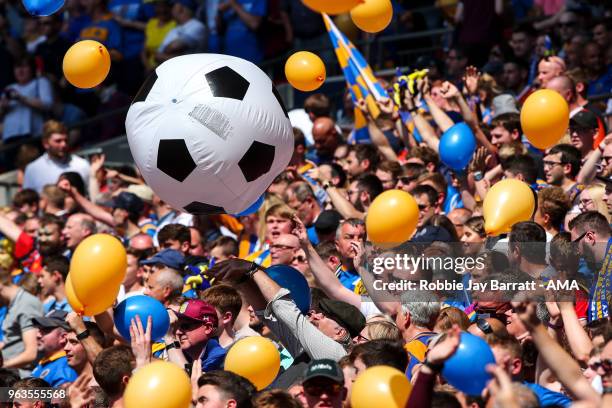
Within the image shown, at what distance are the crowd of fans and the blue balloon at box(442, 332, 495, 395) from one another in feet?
0.09

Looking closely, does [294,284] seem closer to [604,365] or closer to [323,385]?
[323,385]

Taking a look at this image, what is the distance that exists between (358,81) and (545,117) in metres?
3.68

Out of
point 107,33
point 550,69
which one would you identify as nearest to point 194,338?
point 550,69

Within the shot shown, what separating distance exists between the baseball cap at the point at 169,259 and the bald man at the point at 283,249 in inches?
36.8

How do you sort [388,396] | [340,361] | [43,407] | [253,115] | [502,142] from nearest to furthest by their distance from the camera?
[388,396] < [340,361] < [253,115] < [43,407] < [502,142]

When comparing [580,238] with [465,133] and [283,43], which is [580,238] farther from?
[283,43]

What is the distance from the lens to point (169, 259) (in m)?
8.29

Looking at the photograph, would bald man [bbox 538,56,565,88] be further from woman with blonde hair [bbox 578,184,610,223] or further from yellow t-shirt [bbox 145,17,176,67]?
yellow t-shirt [bbox 145,17,176,67]

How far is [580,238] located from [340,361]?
5.60 feet

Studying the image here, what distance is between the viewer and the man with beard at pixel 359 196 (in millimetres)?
8977

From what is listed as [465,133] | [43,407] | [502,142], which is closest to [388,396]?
[43,407]

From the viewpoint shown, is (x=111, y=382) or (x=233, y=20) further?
(x=233, y=20)

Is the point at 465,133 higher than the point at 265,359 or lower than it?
higher

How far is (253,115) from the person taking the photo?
610 centimetres
